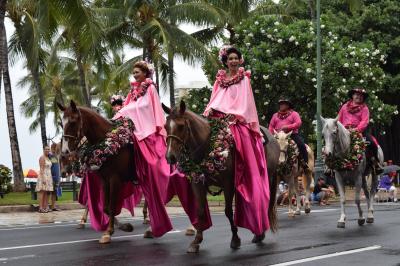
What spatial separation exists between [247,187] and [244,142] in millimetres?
637

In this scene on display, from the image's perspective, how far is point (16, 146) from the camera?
33.7 metres

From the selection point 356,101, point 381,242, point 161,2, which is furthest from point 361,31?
point 381,242

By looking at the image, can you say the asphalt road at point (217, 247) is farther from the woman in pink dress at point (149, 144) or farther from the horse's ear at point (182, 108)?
the horse's ear at point (182, 108)

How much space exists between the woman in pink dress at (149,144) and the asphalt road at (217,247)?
1.77 ft

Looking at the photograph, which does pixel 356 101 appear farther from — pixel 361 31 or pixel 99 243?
pixel 361 31

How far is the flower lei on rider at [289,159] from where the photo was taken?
16.5 meters

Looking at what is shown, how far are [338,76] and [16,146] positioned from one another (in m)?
15.1

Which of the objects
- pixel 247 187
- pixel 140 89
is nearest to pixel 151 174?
pixel 140 89

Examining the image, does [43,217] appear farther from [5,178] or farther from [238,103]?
[238,103]

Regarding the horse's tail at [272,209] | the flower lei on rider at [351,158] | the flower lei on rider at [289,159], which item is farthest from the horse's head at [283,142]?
the horse's tail at [272,209]

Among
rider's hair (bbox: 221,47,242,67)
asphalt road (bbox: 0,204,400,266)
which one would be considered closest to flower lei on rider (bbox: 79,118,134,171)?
asphalt road (bbox: 0,204,400,266)

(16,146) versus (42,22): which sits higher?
(42,22)

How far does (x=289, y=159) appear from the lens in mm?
16688

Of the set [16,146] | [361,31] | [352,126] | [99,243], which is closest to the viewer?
[99,243]
